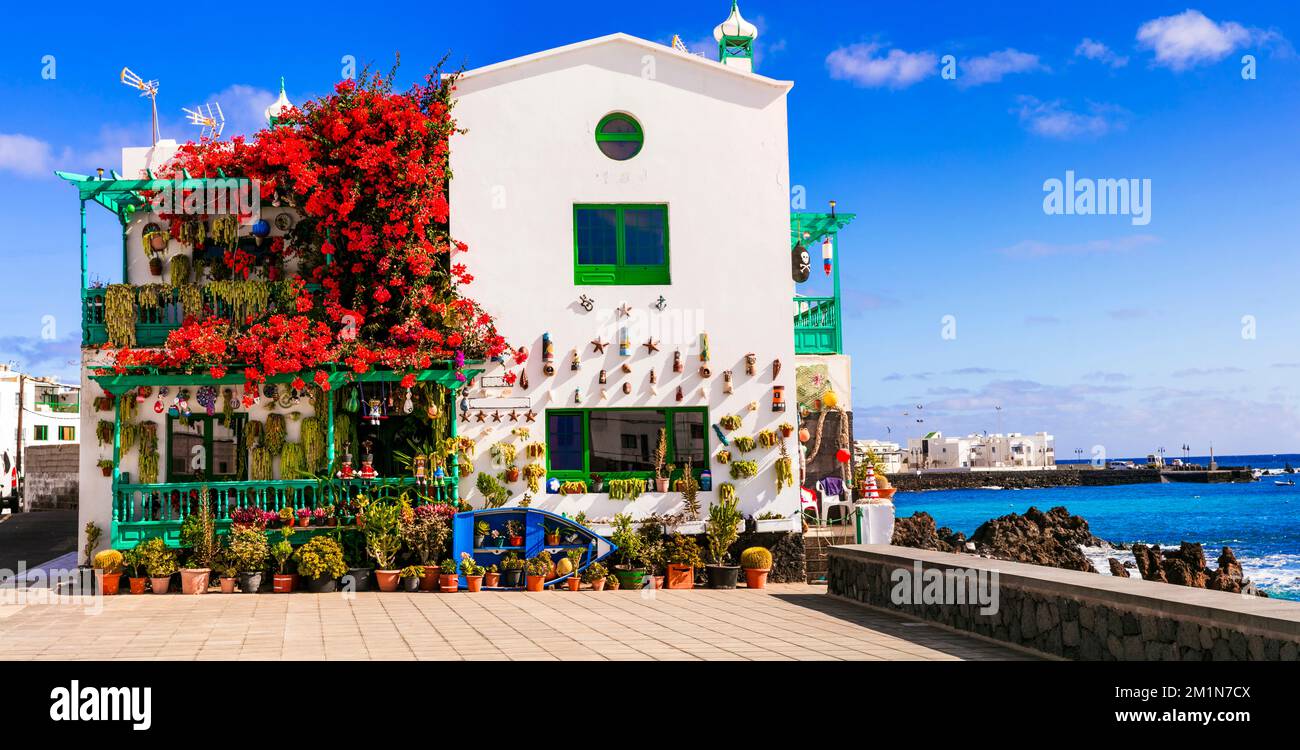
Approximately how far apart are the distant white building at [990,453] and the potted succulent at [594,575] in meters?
158

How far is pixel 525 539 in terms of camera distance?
1745cm

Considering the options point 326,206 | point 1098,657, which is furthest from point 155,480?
point 1098,657

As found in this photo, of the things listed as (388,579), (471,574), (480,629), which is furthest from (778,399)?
(480,629)

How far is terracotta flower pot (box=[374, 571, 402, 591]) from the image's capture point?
663 inches

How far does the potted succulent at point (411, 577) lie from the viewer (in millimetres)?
16938

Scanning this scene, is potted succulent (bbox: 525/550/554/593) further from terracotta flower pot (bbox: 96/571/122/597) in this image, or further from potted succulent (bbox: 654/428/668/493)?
terracotta flower pot (bbox: 96/571/122/597)

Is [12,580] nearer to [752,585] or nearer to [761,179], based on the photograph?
[752,585]

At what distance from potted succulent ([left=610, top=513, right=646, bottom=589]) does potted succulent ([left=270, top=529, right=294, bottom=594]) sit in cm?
482

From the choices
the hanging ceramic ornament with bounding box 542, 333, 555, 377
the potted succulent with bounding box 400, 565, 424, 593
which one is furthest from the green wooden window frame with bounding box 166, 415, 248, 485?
the hanging ceramic ornament with bounding box 542, 333, 555, 377

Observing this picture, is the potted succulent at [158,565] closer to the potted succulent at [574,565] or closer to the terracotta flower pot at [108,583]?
the terracotta flower pot at [108,583]

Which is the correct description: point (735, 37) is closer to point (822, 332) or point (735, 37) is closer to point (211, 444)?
point (822, 332)

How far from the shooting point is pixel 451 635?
478 inches
